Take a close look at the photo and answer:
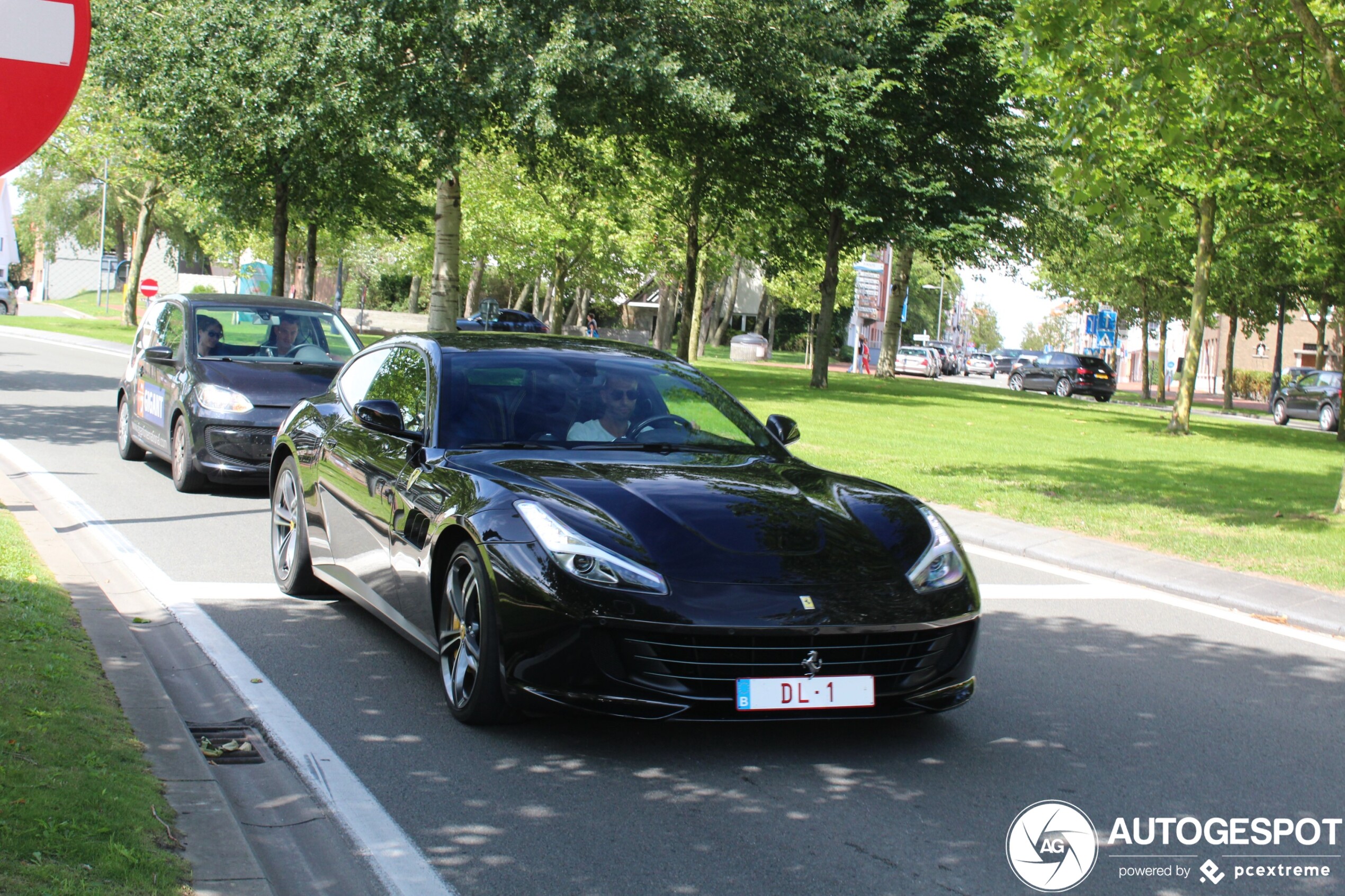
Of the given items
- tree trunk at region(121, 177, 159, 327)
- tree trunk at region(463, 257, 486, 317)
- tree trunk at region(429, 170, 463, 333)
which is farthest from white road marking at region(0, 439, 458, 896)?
tree trunk at region(463, 257, 486, 317)

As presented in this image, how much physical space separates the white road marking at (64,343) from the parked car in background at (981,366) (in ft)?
206

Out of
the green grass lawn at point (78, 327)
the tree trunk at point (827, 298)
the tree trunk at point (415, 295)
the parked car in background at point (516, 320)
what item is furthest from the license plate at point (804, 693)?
the tree trunk at point (415, 295)

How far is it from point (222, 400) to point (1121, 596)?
7.03m

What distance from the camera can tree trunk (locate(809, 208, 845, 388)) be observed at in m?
35.7

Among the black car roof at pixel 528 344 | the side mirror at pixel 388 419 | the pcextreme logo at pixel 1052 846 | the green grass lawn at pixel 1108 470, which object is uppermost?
the black car roof at pixel 528 344

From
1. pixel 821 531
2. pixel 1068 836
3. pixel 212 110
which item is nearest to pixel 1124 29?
pixel 821 531

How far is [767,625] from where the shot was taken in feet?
14.8

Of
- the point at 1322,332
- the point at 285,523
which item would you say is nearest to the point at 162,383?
the point at 285,523

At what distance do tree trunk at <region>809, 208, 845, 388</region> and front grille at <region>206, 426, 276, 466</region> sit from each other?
25557mm

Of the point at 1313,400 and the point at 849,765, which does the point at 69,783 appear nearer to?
the point at 849,765

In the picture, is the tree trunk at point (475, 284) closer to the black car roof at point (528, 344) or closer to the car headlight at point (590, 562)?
the black car roof at point (528, 344)

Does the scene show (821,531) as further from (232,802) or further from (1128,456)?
(1128,456)

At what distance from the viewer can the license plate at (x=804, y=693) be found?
4.56 m

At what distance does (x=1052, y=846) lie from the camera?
4.09 m
